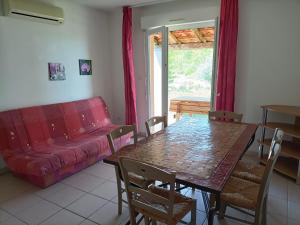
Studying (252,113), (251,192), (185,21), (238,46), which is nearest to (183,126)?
(251,192)

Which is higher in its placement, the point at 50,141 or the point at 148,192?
the point at 148,192

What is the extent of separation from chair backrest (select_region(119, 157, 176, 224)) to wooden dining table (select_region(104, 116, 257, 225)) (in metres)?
0.15

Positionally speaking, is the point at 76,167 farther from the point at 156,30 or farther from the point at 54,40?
the point at 156,30

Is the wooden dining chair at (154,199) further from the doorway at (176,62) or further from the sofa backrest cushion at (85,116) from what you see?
the doorway at (176,62)

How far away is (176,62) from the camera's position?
434 cm

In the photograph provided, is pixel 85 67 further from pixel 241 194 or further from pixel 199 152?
pixel 241 194

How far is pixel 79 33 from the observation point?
3.84m

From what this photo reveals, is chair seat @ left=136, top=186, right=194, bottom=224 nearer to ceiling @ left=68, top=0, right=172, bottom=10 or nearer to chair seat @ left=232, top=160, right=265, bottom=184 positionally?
chair seat @ left=232, top=160, right=265, bottom=184

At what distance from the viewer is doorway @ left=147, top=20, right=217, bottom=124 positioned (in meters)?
3.93

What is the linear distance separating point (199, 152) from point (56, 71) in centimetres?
278

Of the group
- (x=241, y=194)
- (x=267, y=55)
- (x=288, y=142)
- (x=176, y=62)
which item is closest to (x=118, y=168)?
(x=241, y=194)

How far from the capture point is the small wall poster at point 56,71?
3.42m

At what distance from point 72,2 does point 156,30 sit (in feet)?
4.90

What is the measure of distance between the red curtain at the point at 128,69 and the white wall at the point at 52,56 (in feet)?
1.88
